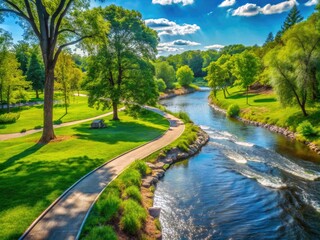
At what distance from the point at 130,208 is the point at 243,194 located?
7.34 m

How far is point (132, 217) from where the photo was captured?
10789 mm

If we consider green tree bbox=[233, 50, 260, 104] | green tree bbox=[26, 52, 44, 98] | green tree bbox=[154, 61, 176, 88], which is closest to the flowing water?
green tree bbox=[233, 50, 260, 104]

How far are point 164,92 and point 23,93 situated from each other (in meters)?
50.0

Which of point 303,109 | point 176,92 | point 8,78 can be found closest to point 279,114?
point 303,109

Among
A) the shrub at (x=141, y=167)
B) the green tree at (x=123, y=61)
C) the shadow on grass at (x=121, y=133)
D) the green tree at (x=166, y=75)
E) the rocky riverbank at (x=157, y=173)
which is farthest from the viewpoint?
the green tree at (x=166, y=75)

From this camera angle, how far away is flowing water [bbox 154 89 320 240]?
469 inches

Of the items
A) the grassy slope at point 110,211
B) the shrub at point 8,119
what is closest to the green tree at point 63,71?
the shrub at point 8,119

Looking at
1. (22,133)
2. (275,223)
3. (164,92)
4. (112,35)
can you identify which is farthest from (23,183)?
(164,92)

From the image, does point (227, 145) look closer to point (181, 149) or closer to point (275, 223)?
point (181, 149)

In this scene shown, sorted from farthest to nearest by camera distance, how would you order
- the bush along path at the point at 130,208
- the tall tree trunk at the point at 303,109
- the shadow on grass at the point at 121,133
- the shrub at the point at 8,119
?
the shrub at the point at 8,119 → the tall tree trunk at the point at 303,109 → the shadow on grass at the point at 121,133 → the bush along path at the point at 130,208

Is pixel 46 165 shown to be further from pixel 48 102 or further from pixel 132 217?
pixel 132 217

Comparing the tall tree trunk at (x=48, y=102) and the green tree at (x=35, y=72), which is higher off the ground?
the green tree at (x=35, y=72)

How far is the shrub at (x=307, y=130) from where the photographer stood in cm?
2688

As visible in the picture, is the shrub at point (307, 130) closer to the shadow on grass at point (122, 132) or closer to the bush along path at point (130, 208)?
the shadow on grass at point (122, 132)
